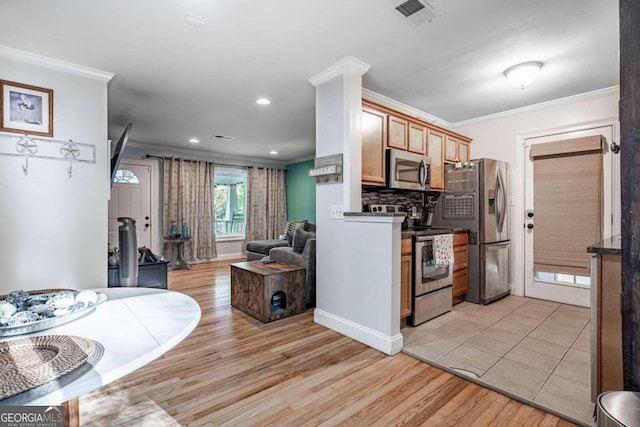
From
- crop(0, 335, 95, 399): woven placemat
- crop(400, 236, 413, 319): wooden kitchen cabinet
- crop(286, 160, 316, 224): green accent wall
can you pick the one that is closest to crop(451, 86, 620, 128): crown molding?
crop(400, 236, 413, 319): wooden kitchen cabinet

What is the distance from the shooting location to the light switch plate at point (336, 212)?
111 inches

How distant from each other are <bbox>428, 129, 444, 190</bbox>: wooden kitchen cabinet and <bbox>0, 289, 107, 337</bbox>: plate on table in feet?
11.7

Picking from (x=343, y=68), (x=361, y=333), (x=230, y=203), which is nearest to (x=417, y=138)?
(x=343, y=68)

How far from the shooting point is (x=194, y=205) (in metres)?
6.58

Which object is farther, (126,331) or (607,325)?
(607,325)

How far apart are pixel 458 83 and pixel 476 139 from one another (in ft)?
5.10

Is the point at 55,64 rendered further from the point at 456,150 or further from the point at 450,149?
the point at 456,150

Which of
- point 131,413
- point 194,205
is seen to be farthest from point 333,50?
point 194,205

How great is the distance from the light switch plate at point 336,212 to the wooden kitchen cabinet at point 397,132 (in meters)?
0.95

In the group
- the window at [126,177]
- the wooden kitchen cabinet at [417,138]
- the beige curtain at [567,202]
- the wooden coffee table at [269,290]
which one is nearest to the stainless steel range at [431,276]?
the wooden kitchen cabinet at [417,138]

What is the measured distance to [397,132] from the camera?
3334mm

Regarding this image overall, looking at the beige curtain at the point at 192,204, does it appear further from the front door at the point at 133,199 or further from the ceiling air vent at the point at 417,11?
the ceiling air vent at the point at 417,11

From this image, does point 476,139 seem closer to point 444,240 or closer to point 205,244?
point 444,240

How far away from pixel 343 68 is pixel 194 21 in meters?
1.21
